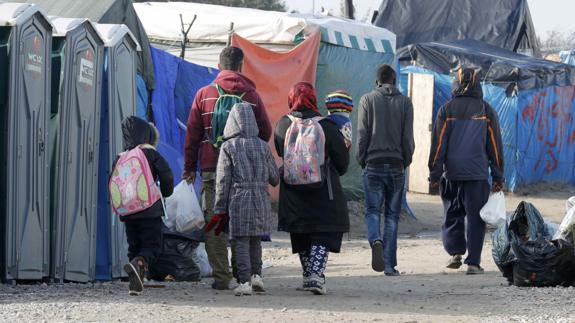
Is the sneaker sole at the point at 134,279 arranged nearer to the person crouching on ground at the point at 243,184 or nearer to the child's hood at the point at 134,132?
the person crouching on ground at the point at 243,184

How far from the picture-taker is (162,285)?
9.71 m

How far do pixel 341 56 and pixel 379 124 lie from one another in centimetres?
615

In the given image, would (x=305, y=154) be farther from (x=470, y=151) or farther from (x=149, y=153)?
(x=470, y=151)

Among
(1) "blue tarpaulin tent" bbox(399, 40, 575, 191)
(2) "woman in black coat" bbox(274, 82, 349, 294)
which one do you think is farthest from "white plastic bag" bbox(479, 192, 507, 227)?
(1) "blue tarpaulin tent" bbox(399, 40, 575, 191)

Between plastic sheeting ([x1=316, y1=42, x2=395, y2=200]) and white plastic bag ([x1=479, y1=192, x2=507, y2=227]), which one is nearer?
white plastic bag ([x1=479, y1=192, x2=507, y2=227])

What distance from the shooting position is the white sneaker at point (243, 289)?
9070 millimetres

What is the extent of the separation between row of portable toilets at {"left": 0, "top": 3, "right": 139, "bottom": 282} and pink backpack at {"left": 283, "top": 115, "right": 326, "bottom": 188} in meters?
1.59

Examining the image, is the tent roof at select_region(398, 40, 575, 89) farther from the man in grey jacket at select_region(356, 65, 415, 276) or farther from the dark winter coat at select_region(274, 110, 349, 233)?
the dark winter coat at select_region(274, 110, 349, 233)

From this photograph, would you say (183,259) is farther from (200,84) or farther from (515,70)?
(515,70)

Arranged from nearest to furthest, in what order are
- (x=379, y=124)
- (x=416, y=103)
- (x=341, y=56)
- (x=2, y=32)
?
(x=2, y=32) < (x=379, y=124) < (x=341, y=56) < (x=416, y=103)

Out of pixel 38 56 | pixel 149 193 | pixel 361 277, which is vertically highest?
pixel 38 56

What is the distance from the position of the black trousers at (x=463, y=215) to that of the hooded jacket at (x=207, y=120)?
263 cm

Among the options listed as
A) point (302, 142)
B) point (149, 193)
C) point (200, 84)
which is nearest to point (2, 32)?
point (149, 193)

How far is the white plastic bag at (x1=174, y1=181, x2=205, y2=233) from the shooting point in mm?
9531
